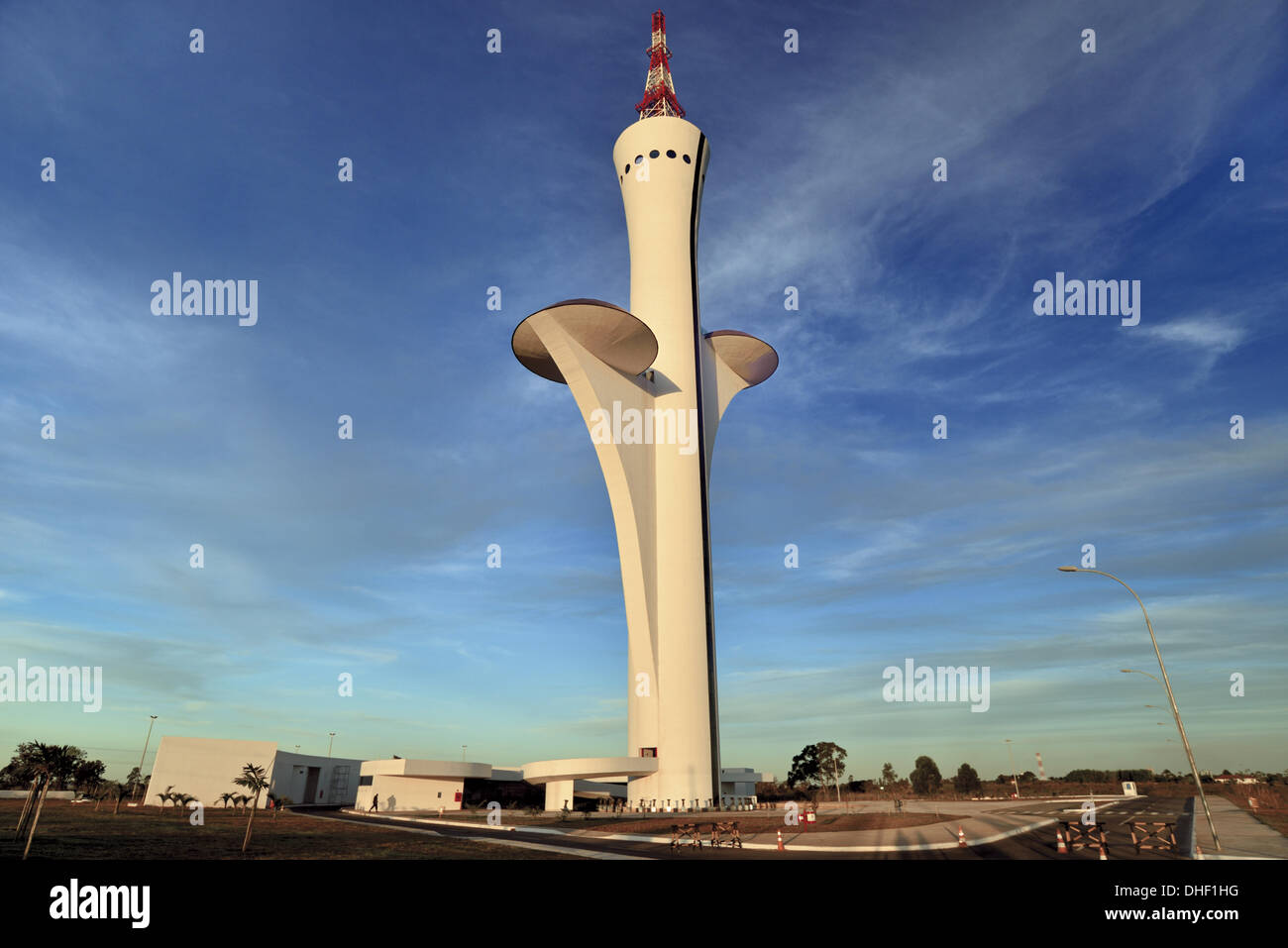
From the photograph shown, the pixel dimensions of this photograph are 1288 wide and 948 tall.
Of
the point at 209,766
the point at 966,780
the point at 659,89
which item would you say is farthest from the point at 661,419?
the point at 966,780

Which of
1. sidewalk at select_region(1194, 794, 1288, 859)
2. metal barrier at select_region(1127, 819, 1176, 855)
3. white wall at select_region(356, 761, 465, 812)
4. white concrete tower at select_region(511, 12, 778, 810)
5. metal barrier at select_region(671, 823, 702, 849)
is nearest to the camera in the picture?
metal barrier at select_region(1127, 819, 1176, 855)

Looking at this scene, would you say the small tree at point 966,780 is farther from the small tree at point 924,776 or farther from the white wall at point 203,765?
the white wall at point 203,765

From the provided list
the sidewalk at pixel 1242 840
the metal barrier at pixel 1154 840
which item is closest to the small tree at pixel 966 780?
the sidewalk at pixel 1242 840

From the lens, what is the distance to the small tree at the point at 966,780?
9975 cm

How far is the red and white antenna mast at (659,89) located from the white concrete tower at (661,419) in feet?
1.04

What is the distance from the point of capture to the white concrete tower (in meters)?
43.4

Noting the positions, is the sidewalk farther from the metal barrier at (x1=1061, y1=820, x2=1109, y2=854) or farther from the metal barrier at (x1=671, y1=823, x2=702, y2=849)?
the metal barrier at (x1=671, y1=823, x2=702, y2=849)

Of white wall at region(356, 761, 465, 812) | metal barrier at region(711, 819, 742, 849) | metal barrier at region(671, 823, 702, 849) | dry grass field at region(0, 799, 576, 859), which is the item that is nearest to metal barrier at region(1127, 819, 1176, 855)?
metal barrier at region(711, 819, 742, 849)

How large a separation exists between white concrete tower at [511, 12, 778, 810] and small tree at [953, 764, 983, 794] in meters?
72.0
